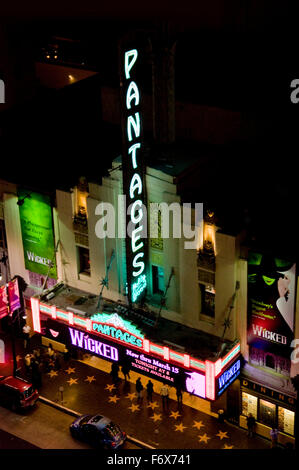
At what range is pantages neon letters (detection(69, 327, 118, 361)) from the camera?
36550 millimetres

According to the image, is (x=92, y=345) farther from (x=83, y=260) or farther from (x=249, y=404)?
(x=249, y=404)

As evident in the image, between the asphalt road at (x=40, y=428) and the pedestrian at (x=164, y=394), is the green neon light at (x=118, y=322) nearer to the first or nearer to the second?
the pedestrian at (x=164, y=394)

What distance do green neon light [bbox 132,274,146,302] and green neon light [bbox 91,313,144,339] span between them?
1.45 m

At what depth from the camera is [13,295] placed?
4059 cm

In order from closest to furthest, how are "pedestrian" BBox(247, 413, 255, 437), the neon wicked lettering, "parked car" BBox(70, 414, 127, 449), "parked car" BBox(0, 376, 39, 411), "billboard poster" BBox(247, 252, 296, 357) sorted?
1. "billboard poster" BBox(247, 252, 296, 357)
2. the neon wicked lettering
3. "parked car" BBox(70, 414, 127, 449)
4. "pedestrian" BBox(247, 413, 255, 437)
5. "parked car" BBox(0, 376, 39, 411)

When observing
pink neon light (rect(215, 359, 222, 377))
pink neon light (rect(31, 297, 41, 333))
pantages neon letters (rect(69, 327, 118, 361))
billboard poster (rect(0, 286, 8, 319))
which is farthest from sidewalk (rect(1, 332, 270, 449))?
pink neon light (rect(215, 359, 222, 377))

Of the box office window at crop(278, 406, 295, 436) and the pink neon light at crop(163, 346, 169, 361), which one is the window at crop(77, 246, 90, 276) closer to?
the pink neon light at crop(163, 346, 169, 361)

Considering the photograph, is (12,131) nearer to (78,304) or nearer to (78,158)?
(78,158)

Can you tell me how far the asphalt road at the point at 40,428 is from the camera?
35594mm

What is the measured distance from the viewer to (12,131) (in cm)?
4406

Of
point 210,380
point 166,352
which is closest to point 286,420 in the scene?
point 210,380

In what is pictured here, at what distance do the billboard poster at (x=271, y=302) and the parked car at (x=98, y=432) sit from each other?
8.58 m

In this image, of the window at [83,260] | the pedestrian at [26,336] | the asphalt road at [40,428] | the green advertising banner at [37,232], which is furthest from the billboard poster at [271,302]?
the pedestrian at [26,336]

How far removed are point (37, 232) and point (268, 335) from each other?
15.4 meters
